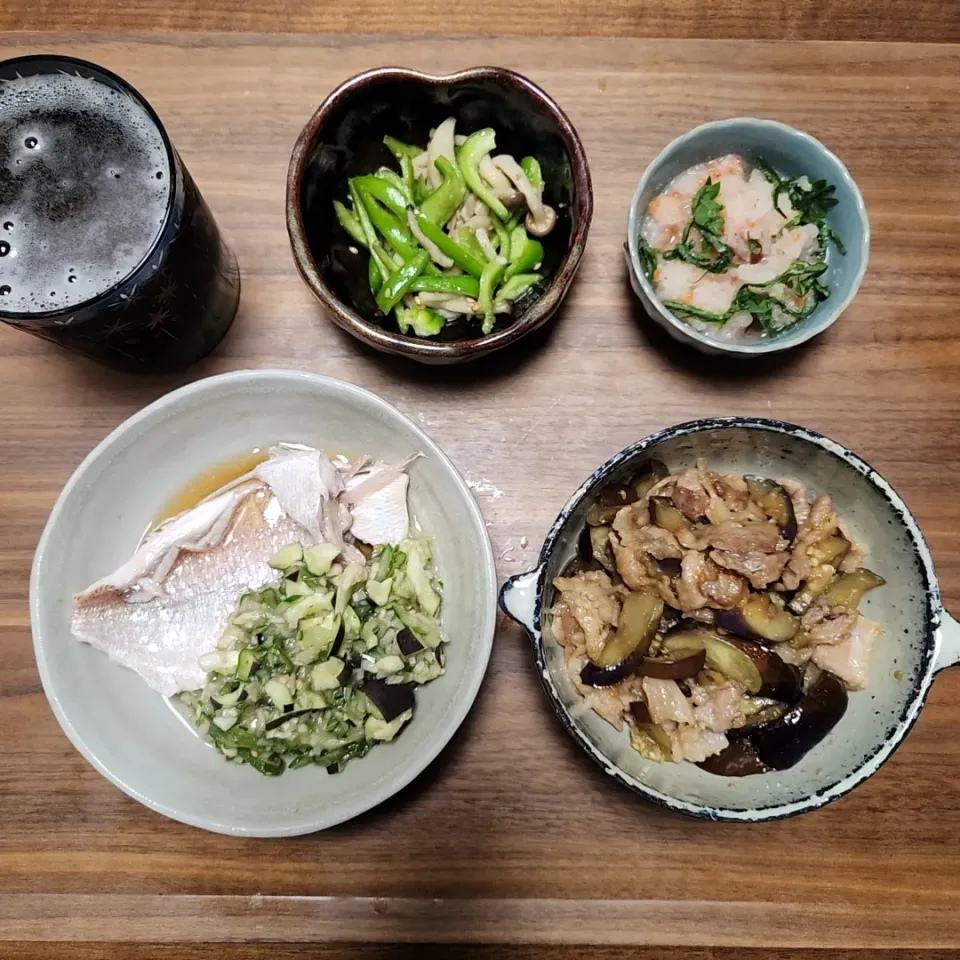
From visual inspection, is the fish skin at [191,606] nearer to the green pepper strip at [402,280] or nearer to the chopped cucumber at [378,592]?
the chopped cucumber at [378,592]

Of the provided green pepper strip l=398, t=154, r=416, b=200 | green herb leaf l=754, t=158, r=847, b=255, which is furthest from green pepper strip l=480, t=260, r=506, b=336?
green herb leaf l=754, t=158, r=847, b=255

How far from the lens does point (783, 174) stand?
155cm

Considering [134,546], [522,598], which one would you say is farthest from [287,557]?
[522,598]

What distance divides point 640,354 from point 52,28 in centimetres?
137

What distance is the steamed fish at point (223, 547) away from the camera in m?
1.47

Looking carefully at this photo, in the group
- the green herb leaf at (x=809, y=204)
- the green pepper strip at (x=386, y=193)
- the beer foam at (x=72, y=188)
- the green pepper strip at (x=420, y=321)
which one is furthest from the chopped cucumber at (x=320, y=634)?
the green herb leaf at (x=809, y=204)

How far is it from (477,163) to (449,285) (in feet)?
0.78

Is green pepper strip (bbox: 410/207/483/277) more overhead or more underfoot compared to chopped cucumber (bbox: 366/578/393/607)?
more overhead

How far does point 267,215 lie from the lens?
5.29 feet

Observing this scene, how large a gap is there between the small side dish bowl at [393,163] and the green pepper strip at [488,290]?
0.04 m

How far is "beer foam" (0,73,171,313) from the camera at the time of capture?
1.25 metres

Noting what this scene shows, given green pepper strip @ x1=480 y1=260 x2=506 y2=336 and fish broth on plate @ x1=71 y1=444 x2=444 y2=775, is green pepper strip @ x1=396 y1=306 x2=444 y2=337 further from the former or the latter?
fish broth on plate @ x1=71 y1=444 x2=444 y2=775

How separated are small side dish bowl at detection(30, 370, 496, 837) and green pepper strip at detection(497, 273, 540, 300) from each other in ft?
1.00

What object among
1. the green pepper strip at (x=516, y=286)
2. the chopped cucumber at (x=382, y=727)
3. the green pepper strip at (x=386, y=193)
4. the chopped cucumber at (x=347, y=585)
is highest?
the green pepper strip at (x=386, y=193)
